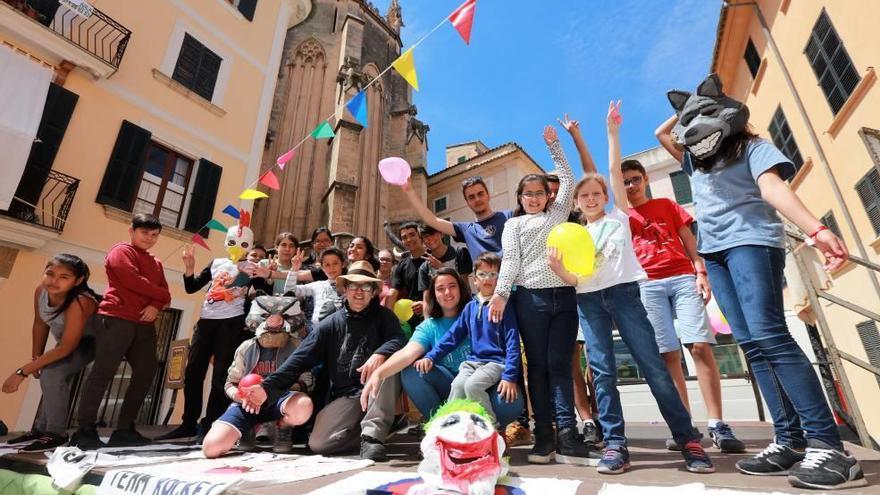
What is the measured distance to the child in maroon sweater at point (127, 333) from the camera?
3305mm

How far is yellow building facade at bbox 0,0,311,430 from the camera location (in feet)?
19.2

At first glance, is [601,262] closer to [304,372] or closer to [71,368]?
[304,372]

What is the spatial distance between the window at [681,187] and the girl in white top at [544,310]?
15492 millimetres

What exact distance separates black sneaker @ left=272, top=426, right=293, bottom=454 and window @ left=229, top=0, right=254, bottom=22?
1095 centimetres

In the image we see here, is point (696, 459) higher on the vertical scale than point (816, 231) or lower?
lower

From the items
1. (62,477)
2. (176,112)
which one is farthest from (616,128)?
(176,112)

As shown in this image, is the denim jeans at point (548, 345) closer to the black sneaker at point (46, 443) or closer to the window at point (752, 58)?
the black sneaker at point (46, 443)

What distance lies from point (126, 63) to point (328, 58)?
43.1 ft

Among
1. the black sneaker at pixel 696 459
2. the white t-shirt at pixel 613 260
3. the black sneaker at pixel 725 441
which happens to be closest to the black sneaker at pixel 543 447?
the black sneaker at pixel 696 459

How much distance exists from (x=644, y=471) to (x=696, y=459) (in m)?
0.24

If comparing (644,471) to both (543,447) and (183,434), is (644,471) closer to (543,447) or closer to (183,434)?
(543,447)

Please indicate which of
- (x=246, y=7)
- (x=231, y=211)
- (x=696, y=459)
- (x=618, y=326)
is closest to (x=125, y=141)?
(x=231, y=211)

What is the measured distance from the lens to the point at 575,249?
2.30m

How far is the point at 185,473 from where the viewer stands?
7.13 ft
